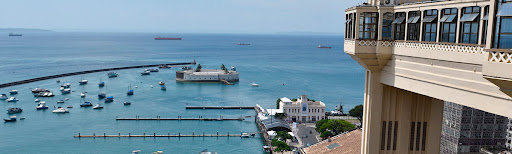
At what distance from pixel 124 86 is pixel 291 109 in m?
43.6

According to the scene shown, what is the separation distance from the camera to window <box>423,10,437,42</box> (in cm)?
759

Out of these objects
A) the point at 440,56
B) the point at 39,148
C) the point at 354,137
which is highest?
the point at 440,56

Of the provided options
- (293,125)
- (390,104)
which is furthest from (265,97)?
(390,104)

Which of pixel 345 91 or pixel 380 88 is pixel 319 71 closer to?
pixel 345 91

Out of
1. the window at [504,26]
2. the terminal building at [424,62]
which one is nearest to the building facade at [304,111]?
the terminal building at [424,62]

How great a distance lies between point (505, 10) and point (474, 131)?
43138 mm

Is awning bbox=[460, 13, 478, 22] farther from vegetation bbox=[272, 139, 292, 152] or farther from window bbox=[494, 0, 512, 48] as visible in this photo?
vegetation bbox=[272, 139, 292, 152]

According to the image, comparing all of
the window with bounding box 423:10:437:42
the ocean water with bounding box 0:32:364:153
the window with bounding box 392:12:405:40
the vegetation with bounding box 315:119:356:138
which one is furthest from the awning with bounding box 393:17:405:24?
the vegetation with bounding box 315:119:356:138

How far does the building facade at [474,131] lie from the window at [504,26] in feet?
Answer: 136

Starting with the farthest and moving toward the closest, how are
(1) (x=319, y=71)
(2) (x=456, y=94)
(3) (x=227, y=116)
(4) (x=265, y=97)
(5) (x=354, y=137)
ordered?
(1) (x=319, y=71) → (4) (x=265, y=97) → (3) (x=227, y=116) → (5) (x=354, y=137) → (2) (x=456, y=94)

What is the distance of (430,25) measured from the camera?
25.3 ft

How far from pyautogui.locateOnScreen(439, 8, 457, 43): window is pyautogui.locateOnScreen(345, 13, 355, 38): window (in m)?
2.33

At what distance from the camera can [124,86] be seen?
8550 centimetres

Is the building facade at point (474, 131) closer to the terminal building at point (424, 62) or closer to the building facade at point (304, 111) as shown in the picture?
the building facade at point (304, 111)
